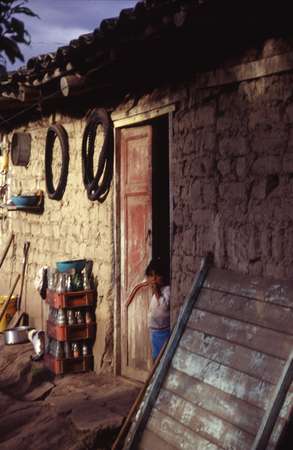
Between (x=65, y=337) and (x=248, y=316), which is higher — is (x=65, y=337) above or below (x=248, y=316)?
below

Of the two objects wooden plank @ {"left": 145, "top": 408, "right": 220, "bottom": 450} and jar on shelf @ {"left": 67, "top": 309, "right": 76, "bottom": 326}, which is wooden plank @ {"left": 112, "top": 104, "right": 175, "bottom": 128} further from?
wooden plank @ {"left": 145, "top": 408, "right": 220, "bottom": 450}

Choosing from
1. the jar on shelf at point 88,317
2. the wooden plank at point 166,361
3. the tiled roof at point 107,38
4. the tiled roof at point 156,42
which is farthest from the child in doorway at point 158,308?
the tiled roof at point 107,38

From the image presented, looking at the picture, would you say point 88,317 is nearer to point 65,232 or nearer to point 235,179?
point 65,232

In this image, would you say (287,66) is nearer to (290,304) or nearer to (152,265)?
(290,304)

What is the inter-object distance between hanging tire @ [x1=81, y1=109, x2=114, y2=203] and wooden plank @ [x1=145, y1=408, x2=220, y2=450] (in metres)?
2.70

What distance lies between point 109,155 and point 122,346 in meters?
1.99

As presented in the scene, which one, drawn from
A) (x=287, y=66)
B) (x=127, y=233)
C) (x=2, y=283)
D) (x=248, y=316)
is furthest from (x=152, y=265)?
(x=2, y=283)

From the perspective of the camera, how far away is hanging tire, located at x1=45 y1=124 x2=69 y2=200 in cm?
716

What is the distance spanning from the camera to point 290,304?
3.88 meters

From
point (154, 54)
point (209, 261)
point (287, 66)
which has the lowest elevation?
point (209, 261)

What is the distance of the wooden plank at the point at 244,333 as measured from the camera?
381cm

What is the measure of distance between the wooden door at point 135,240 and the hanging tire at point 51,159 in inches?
42.0

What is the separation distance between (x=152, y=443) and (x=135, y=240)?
2.35 meters

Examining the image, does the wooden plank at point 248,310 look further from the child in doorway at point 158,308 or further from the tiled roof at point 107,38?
the tiled roof at point 107,38
